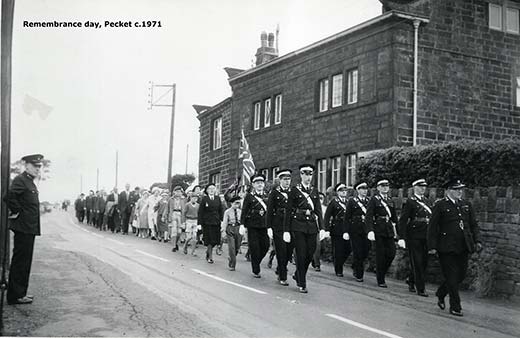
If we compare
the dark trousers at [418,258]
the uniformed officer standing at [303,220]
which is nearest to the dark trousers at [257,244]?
the uniformed officer standing at [303,220]

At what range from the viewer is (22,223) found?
26.2 feet

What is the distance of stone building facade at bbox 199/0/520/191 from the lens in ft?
64.4

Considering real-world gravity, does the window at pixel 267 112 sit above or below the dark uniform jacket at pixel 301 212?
above

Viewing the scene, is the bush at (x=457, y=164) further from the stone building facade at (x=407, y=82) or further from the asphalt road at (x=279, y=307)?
the stone building facade at (x=407, y=82)

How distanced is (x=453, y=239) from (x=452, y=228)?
170 millimetres

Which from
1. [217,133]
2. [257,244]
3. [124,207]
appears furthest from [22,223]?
[217,133]

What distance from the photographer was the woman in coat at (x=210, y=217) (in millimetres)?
14426

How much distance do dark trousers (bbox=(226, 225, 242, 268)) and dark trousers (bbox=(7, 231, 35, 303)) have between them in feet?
17.8

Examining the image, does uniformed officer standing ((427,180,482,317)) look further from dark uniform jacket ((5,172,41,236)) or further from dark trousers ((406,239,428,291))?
dark uniform jacket ((5,172,41,236))

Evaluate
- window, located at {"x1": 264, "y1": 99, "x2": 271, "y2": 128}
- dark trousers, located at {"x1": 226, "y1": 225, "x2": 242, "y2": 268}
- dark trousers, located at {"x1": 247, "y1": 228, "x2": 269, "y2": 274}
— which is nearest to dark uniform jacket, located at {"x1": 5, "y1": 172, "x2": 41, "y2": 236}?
dark trousers, located at {"x1": 247, "y1": 228, "x2": 269, "y2": 274}

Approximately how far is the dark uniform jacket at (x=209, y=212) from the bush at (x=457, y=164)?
380 cm

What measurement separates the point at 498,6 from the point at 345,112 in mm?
5899

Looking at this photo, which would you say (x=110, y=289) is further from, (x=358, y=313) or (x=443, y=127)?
(x=443, y=127)

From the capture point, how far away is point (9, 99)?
25.0 ft
